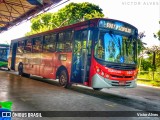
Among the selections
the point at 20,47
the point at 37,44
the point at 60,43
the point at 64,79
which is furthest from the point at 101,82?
the point at 20,47

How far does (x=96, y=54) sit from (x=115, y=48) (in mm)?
938

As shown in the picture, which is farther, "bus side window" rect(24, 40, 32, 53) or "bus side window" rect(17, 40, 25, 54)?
"bus side window" rect(17, 40, 25, 54)

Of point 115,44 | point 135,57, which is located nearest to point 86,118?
point 115,44

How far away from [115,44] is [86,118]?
5.33 m

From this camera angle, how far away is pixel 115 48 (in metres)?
11.0

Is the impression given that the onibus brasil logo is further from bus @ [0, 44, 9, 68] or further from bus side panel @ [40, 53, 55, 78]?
bus @ [0, 44, 9, 68]

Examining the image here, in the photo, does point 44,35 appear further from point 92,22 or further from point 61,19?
point 61,19

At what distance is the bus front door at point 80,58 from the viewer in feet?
36.9

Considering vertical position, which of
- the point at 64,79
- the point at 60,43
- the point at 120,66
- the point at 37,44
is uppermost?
the point at 37,44

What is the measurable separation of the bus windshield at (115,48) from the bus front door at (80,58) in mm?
790

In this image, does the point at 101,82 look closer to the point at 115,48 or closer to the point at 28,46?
A: the point at 115,48

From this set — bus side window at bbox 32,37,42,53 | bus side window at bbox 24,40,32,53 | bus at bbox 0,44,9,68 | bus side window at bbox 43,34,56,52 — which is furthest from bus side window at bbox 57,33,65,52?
bus at bbox 0,44,9,68

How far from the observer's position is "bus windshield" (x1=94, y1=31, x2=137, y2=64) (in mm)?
10773

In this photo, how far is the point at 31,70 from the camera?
58.3 ft
